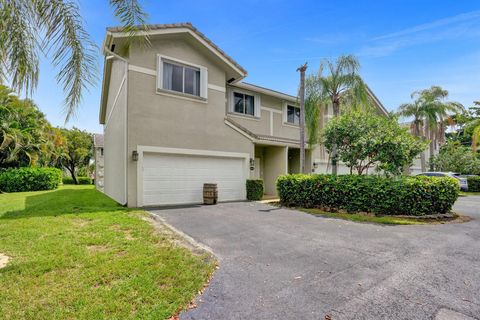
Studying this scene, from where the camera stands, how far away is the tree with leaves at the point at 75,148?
33.6 meters

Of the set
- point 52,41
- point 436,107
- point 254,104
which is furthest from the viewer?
point 436,107

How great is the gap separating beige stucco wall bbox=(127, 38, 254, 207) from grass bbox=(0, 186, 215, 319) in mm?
4608

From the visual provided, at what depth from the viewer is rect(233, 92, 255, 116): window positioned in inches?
597

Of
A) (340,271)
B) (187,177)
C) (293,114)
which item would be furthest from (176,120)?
(293,114)

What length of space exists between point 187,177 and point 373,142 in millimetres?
7946

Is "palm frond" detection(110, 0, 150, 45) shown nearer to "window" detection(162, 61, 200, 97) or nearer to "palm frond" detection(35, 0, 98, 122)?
"palm frond" detection(35, 0, 98, 122)

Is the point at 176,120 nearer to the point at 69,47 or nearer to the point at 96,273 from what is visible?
the point at 69,47

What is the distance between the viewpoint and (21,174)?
66.8ft

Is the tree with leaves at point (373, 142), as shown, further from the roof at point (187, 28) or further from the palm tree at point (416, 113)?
the palm tree at point (416, 113)

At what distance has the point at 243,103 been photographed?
15508 millimetres

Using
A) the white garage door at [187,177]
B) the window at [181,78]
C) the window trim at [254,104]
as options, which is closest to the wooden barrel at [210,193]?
the white garage door at [187,177]

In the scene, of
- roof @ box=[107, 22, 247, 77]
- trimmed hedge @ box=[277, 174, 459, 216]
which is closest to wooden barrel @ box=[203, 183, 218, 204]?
trimmed hedge @ box=[277, 174, 459, 216]

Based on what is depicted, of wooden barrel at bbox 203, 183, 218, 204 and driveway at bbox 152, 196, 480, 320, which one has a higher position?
wooden barrel at bbox 203, 183, 218, 204

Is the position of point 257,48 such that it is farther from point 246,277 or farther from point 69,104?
point 246,277
